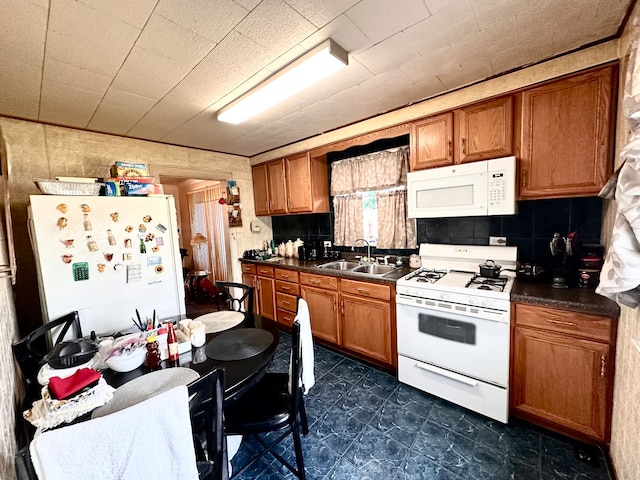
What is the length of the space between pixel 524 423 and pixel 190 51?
311 cm

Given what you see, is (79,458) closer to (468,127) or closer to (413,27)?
(413,27)

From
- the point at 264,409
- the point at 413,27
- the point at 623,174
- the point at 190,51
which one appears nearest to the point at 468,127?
the point at 413,27

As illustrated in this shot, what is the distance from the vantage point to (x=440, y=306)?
1.87 m

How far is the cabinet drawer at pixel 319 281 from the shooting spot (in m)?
2.62

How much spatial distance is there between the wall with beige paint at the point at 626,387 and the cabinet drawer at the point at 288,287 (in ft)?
7.95

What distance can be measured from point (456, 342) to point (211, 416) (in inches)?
64.4

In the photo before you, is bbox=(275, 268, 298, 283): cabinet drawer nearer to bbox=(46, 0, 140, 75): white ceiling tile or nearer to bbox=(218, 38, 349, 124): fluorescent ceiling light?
bbox=(218, 38, 349, 124): fluorescent ceiling light

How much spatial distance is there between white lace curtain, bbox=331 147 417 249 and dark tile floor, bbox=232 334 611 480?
4.92 feet

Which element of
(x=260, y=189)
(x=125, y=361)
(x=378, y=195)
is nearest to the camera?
(x=125, y=361)

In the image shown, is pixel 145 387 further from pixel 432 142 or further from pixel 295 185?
pixel 295 185

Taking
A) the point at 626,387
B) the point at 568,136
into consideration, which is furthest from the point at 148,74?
the point at 626,387

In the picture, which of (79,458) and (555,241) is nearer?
(79,458)

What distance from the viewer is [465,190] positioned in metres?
1.99

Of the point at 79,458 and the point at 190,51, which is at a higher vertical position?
the point at 190,51
